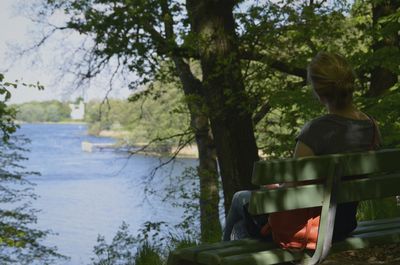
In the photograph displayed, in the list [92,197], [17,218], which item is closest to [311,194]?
[17,218]

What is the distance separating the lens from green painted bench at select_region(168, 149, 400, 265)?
2855 millimetres

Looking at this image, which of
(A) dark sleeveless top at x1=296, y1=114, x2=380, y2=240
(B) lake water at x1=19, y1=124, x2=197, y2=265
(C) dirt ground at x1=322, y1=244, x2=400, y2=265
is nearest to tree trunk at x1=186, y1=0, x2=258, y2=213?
(C) dirt ground at x1=322, y1=244, x2=400, y2=265

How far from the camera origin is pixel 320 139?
9.96ft

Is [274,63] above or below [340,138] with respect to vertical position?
above

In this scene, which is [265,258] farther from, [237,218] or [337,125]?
[337,125]

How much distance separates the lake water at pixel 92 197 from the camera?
64.6 feet

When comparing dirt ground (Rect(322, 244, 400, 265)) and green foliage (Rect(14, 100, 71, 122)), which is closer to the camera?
dirt ground (Rect(322, 244, 400, 265))

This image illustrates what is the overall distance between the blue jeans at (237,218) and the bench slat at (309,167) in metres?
0.50

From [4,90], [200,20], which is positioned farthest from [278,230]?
[200,20]

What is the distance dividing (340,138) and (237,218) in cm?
70

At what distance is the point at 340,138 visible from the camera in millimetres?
3094

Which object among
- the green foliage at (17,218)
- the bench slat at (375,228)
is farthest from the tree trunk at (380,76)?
the green foliage at (17,218)

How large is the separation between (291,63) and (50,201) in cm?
2416

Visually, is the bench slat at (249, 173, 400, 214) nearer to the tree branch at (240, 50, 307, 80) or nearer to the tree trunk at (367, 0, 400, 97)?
the tree branch at (240, 50, 307, 80)
